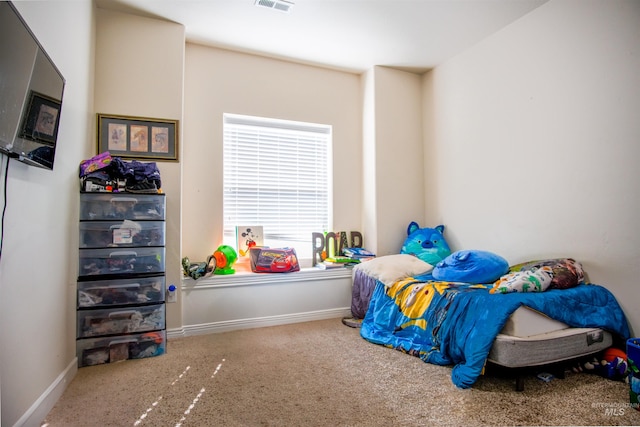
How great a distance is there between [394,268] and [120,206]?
87.0 inches

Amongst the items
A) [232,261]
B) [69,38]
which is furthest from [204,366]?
[69,38]

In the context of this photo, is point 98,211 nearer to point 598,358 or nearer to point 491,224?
point 491,224

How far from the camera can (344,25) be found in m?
2.88

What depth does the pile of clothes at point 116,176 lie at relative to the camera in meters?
2.27

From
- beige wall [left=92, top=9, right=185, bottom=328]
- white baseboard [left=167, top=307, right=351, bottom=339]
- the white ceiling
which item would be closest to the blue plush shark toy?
white baseboard [left=167, top=307, right=351, bottom=339]

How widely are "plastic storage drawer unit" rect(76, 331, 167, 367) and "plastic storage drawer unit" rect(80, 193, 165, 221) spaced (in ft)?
2.74

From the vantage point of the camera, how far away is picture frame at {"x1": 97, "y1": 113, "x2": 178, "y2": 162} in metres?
2.66

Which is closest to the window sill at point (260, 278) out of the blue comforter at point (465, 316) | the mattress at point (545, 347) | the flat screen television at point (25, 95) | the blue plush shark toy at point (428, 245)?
the blue plush shark toy at point (428, 245)

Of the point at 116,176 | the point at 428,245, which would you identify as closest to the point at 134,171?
the point at 116,176

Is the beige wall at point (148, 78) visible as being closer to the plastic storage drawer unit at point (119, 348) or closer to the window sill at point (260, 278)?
the window sill at point (260, 278)

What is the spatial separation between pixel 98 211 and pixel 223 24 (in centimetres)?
185

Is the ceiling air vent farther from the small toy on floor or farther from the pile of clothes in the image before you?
the small toy on floor

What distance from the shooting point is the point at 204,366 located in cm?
223

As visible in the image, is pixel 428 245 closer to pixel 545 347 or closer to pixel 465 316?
pixel 465 316
